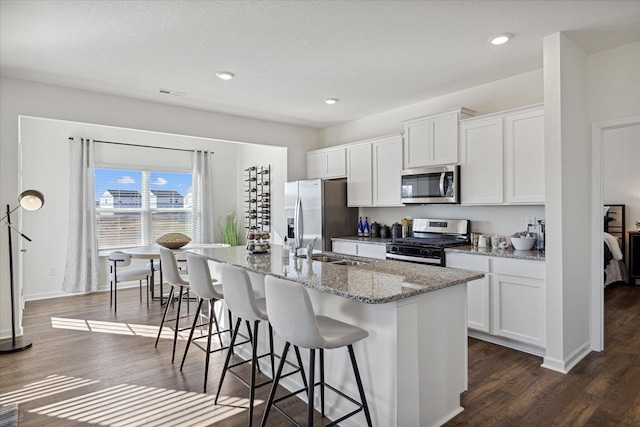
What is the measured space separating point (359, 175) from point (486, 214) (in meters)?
1.77

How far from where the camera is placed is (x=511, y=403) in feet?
8.23

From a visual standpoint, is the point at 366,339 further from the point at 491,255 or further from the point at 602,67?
the point at 602,67

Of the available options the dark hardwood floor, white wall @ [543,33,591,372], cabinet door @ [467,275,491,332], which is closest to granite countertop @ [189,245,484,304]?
the dark hardwood floor

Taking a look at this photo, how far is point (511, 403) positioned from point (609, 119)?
2.53 meters

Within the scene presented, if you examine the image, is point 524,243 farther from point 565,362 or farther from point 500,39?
point 500,39

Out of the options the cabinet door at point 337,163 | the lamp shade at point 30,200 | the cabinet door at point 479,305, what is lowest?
the cabinet door at point 479,305

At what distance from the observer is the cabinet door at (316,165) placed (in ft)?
19.0

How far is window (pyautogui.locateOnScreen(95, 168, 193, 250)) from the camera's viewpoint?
20.4ft

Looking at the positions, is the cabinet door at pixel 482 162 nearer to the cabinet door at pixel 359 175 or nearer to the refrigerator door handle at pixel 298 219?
the cabinet door at pixel 359 175

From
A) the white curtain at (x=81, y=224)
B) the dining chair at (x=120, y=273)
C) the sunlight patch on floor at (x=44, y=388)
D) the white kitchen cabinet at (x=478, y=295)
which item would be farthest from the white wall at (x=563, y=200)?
the white curtain at (x=81, y=224)

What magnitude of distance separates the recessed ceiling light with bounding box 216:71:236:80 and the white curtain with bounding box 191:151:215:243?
343 cm

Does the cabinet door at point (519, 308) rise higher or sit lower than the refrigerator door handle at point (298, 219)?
lower

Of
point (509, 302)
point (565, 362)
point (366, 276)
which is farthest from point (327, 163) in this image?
point (565, 362)

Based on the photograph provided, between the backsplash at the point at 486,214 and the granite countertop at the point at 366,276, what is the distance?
1.78 m
